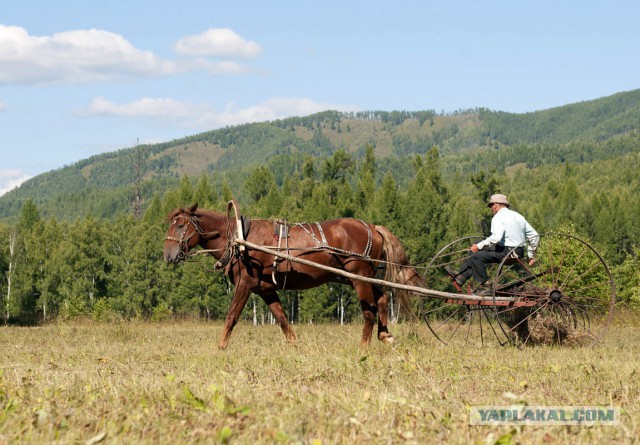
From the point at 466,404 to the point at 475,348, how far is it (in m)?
5.07

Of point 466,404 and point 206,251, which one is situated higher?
point 206,251

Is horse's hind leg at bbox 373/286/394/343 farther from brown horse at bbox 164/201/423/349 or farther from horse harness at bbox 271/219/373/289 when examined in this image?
horse harness at bbox 271/219/373/289

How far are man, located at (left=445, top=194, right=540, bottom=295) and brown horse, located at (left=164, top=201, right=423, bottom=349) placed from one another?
3.48 feet

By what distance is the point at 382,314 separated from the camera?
1263 centimetres

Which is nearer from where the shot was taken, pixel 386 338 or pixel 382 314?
pixel 386 338

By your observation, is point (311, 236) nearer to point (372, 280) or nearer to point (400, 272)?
point (372, 280)

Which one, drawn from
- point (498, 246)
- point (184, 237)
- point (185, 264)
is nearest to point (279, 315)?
point (184, 237)

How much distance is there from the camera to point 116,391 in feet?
22.0

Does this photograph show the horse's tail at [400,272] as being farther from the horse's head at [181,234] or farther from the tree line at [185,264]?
the tree line at [185,264]

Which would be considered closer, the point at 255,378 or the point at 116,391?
the point at 116,391

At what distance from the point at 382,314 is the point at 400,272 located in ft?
2.43

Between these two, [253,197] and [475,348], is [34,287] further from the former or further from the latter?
[475,348]

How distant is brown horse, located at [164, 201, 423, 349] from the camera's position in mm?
12336

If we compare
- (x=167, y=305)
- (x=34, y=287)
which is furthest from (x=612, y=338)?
(x=34, y=287)
